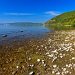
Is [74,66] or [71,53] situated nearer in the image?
[74,66]

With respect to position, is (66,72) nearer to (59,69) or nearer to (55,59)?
(59,69)

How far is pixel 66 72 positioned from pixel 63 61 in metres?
2.31

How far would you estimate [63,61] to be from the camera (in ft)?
42.3

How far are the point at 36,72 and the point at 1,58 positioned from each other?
4922 mm

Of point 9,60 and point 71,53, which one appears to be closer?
point 9,60

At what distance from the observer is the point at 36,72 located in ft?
36.0

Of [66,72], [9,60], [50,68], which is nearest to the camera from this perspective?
[66,72]

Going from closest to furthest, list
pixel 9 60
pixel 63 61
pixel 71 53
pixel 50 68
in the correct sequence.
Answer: pixel 50 68, pixel 63 61, pixel 9 60, pixel 71 53

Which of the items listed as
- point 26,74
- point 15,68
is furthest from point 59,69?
point 15,68

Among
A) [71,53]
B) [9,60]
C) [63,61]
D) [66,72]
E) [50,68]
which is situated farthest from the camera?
[71,53]

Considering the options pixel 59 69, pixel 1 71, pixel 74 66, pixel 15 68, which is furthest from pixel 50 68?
pixel 1 71

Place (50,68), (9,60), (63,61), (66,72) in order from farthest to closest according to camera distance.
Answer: (9,60) → (63,61) → (50,68) → (66,72)

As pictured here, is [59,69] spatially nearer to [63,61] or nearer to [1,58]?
[63,61]

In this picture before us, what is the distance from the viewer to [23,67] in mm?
11883
